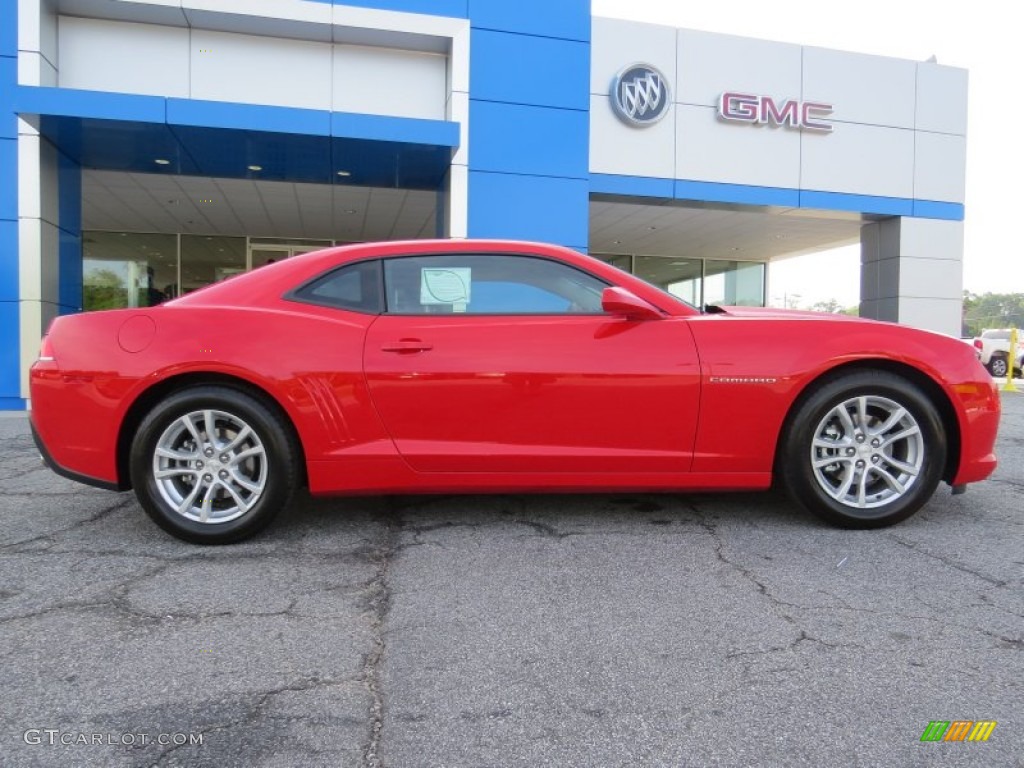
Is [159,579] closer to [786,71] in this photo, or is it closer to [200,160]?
[200,160]

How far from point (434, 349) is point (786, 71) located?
444 inches

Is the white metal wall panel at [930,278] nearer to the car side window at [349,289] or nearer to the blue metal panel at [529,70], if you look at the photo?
the blue metal panel at [529,70]

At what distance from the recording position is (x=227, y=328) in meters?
3.00

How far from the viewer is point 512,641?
210 centimetres

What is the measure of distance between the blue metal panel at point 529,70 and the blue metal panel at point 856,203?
4.75 meters

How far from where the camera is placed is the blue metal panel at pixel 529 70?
30.9 ft

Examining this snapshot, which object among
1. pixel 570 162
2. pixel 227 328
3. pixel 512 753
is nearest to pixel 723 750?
pixel 512 753

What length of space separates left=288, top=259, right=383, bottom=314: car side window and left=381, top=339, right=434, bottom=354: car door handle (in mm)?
207

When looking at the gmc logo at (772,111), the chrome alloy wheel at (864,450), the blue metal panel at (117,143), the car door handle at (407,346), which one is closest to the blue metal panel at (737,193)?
the gmc logo at (772,111)

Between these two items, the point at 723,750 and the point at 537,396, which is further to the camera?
the point at 537,396

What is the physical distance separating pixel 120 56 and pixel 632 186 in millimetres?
7645

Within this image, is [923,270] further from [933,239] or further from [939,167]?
[939,167]

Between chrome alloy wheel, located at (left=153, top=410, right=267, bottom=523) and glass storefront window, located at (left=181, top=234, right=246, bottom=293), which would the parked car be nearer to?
glass storefront window, located at (left=181, top=234, right=246, bottom=293)

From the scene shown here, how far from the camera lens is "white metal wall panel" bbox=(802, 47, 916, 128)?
38.3 ft
